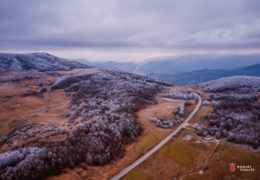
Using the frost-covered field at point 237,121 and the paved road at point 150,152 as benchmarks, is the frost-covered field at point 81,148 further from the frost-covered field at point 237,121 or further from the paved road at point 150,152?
the frost-covered field at point 237,121

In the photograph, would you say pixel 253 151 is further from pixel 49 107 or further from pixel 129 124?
pixel 49 107

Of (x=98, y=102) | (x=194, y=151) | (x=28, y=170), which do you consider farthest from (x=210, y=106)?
(x=28, y=170)

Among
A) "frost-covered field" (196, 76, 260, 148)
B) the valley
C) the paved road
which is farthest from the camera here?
"frost-covered field" (196, 76, 260, 148)

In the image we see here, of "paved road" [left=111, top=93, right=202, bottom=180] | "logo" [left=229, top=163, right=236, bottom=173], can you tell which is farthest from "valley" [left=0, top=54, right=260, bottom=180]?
"logo" [left=229, top=163, right=236, bottom=173]

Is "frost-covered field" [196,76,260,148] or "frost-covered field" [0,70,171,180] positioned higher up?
"frost-covered field" [196,76,260,148]

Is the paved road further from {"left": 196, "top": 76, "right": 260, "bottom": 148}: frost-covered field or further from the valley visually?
{"left": 196, "top": 76, "right": 260, "bottom": 148}: frost-covered field

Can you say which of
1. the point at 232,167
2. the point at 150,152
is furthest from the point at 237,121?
the point at 150,152

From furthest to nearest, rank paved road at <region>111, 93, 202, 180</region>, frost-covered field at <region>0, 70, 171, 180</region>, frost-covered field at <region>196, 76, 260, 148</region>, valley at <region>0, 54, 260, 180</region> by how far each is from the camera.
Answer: frost-covered field at <region>196, 76, 260, 148</region>
paved road at <region>111, 93, 202, 180</region>
valley at <region>0, 54, 260, 180</region>
frost-covered field at <region>0, 70, 171, 180</region>

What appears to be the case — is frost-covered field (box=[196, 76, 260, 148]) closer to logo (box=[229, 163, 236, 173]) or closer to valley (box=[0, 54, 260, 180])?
valley (box=[0, 54, 260, 180])

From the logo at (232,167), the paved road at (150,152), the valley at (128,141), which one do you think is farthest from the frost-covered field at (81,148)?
the logo at (232,167)

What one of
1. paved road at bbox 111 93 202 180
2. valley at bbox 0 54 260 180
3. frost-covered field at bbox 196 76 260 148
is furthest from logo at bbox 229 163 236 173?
paved road at bbox 111 93 202 180

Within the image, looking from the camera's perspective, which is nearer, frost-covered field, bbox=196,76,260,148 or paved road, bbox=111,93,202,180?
paved road, bbox=111,93,202,180
